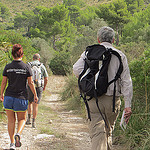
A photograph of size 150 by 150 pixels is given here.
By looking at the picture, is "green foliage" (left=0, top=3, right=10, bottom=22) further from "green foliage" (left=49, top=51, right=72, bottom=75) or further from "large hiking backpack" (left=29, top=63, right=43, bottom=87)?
"large hiking backpack" (left=29, top=63, right=43, bottom=87)

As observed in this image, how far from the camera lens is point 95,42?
1945cm

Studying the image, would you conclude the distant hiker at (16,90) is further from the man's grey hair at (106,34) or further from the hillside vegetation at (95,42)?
the hillside vegetation at (95,42)

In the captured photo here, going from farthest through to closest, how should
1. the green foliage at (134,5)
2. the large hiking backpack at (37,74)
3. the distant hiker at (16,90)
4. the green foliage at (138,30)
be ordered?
the green foliage at (134,5) < the green foliage at (138,30) < the large hiking backpack at (37,74) < the distant hiker at (16,90)

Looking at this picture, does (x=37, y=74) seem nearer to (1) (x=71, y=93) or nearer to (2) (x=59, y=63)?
(1) (x=71, y=93)

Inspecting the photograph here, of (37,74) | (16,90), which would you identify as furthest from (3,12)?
(16,90)

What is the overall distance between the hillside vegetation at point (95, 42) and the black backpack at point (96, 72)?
1.50 meters

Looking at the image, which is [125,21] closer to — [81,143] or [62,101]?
[62,101]

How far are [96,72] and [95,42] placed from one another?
54.2 ft

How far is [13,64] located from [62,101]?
29.3ft

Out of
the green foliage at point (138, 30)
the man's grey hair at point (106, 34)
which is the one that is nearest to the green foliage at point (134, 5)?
the green foliage at point (138, 30)

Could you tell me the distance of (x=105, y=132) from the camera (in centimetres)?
315

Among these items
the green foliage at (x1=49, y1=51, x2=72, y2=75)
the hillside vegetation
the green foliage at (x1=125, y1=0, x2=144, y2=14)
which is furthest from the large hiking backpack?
the green foliage at (x1=125, y1=0, x2=144, y2=14)

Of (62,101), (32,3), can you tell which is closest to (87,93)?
(62,101)

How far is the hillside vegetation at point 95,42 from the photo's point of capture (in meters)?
4.85
